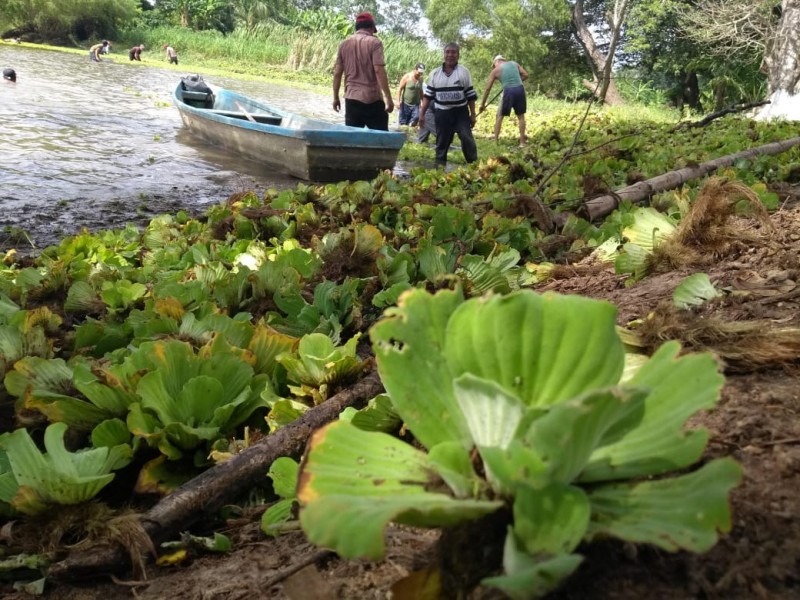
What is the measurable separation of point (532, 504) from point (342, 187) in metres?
4.09

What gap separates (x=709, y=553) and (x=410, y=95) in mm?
14502

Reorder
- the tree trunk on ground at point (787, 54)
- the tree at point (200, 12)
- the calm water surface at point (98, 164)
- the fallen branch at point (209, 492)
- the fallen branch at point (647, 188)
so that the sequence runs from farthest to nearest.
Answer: the tree at point (200, 12), the tree trunk on ground at point (787, 54), the calm water surface at point (98, 164), the fallen branch at point (647, 188), the fallen branch at point (209, 492)

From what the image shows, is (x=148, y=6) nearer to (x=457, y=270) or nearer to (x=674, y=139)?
(x=674, y=139)

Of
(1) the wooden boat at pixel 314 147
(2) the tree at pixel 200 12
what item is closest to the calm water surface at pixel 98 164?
(1) the wooden boat at pixel 314 147

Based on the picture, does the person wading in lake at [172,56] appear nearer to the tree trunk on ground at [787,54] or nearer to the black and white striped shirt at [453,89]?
the tree trunk on ground at [787,54]

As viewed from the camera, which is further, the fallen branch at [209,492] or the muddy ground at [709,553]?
the fallen branch at [209,492]

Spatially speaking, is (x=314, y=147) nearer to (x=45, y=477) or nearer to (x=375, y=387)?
(x=375, y=387)

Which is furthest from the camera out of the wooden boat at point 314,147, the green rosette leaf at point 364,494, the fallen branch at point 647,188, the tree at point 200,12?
the tree at point 200,12

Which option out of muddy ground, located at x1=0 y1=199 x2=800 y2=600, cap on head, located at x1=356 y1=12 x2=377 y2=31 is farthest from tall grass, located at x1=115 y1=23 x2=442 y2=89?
muddy ground, located at x1=0 y1=199 x2=800 y2=600

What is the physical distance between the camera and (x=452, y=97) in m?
8.98

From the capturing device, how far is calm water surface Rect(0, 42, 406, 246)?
6.24 m

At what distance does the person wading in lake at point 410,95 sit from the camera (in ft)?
45.5

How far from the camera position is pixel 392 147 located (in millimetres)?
8312

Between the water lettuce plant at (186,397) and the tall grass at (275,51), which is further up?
the tall grass at (275,51)
